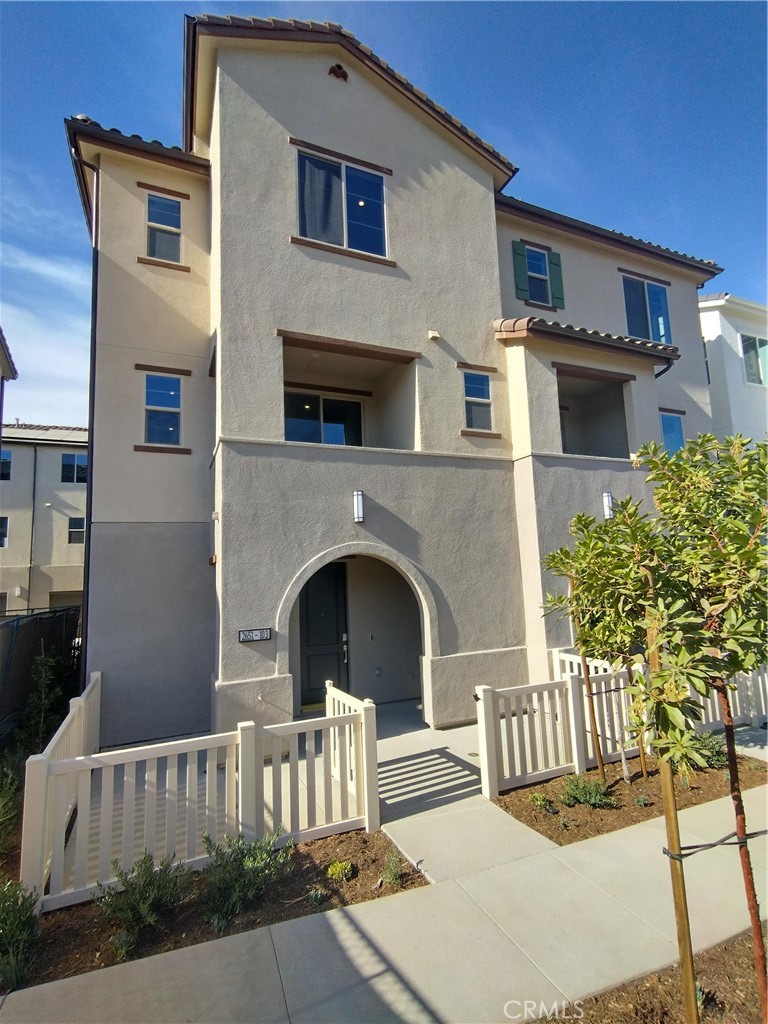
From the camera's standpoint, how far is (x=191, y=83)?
8.44 m

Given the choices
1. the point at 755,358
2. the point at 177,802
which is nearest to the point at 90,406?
the point at 177,802

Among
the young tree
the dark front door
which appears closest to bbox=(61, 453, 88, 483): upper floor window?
the dark front door

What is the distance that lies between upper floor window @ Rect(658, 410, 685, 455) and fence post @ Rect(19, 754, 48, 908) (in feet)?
41.7

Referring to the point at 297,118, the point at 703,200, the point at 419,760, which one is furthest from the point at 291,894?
the point at 703,200

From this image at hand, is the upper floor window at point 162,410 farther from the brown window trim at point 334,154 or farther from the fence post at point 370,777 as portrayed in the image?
the fence post at point 370,777

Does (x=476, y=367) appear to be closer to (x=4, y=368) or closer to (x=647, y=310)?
(x=647, y=310)

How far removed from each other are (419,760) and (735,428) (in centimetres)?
1361

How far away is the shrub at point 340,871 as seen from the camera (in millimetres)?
3814

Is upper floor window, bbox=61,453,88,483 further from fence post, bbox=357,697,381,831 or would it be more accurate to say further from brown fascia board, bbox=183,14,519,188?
fence post, bbox=357,697,381,831

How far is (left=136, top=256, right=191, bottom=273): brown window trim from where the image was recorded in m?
8.62

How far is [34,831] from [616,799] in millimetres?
5053

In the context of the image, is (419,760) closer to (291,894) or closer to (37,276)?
(291,894)

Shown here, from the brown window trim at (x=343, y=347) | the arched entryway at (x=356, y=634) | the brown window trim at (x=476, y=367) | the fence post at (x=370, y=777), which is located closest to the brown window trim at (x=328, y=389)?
the brown window trim at (x=343, y=347)

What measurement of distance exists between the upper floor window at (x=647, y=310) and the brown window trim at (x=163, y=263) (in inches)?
391
